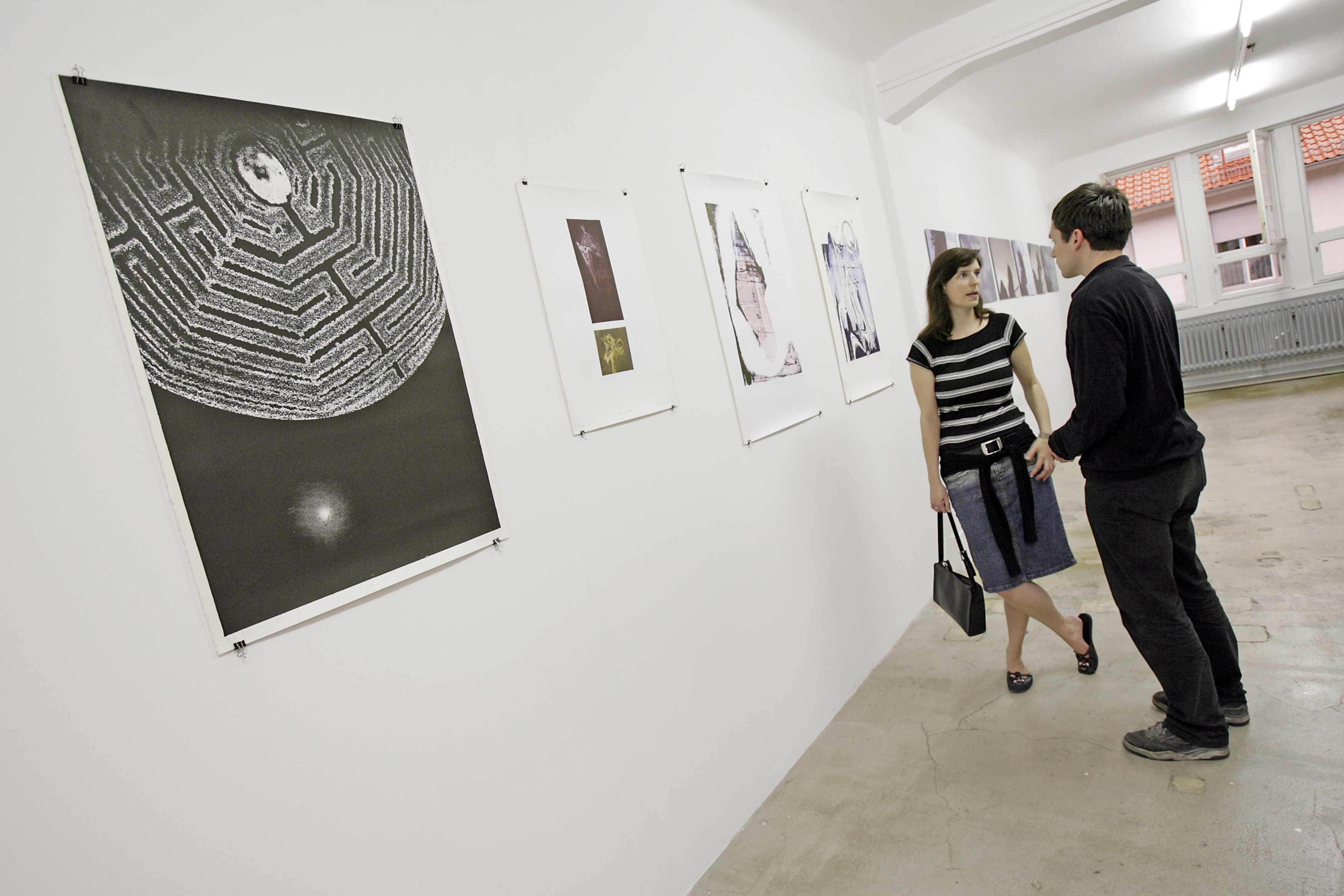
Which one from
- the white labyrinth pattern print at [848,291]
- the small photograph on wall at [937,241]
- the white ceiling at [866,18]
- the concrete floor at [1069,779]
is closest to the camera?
the concrete floor at [1069,779]

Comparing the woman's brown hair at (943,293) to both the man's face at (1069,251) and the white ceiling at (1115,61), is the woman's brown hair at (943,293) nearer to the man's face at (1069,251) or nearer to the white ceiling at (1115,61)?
the man's face at (1069,251)

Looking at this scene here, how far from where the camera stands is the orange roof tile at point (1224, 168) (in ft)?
32.4

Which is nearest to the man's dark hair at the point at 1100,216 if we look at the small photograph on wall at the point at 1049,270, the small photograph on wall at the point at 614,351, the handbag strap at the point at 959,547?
the handbag strap at the point at 959,547

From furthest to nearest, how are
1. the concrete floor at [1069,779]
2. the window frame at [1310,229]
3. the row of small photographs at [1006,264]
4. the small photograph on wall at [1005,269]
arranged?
the window frame at [1310,229], the small photograph on wall at [1005,269], the row of small photographs at [1006,264], the concrete floor at [1069,779]

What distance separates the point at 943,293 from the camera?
2.82m

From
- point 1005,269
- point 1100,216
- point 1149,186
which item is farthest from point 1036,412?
point 1149,186

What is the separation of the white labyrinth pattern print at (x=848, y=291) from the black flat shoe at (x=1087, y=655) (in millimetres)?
1343

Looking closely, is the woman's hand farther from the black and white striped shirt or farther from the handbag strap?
the handbag strap

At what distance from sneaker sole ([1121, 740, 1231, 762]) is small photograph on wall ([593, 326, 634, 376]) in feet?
6.56

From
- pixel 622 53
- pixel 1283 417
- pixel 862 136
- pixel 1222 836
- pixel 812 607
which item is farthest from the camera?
pixel 1283 417

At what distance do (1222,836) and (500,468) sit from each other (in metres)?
2.10

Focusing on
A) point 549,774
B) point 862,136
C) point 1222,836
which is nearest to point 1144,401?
point 1222,836

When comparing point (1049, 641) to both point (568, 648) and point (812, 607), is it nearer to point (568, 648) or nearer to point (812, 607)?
point (812, 607)

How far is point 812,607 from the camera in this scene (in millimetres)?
3109
